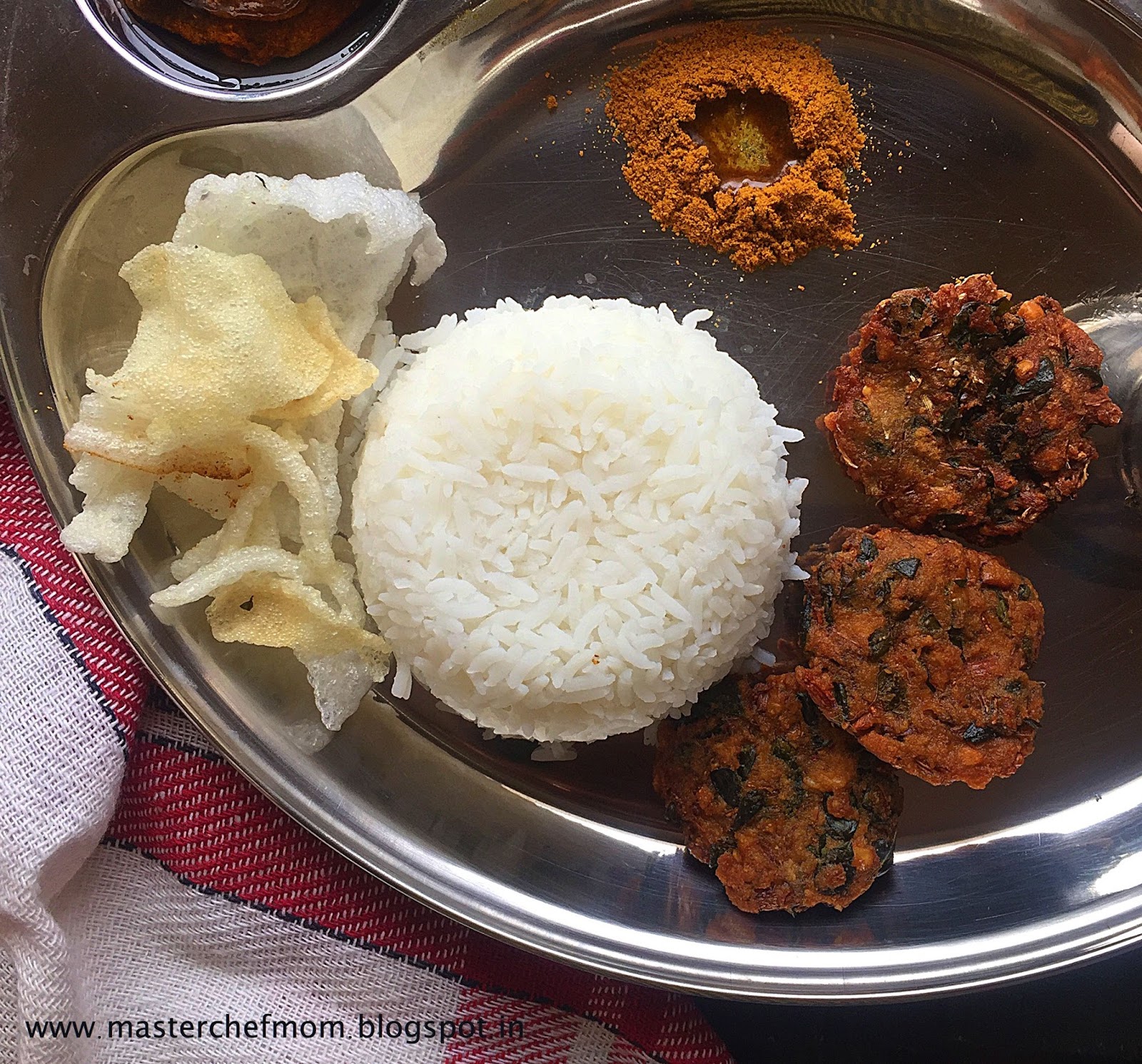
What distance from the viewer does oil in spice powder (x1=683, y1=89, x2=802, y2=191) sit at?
6.79 ft

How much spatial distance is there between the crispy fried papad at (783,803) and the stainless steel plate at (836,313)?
0.70 feet

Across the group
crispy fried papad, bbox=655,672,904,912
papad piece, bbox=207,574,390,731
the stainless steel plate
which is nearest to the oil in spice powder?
the stainless steel plate

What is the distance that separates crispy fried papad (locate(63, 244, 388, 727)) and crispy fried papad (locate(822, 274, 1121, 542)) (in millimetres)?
1029

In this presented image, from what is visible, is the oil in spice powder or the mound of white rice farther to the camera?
the oil in spice powder

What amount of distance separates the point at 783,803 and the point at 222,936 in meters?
1.24

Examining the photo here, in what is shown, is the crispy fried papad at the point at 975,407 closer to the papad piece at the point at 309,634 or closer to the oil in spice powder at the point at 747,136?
the oil in spice powder at the point at 747,136

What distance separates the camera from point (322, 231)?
1898 millimetres

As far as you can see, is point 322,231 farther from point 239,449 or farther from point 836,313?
point 836,313

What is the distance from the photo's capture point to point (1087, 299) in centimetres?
213

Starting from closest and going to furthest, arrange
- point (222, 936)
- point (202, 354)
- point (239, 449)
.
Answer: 1. point (202, 354)
2. point (239, 449)
3. point (222, 936)

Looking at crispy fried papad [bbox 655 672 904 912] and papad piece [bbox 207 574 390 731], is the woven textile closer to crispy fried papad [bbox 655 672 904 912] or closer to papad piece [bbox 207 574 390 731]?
papad piece [bbox 207 574 390 731]

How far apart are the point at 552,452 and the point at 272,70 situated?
1021 millimetres

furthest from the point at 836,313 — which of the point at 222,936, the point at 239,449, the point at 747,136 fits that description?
the point at 222,936

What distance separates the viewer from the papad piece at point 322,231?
1810 mm
